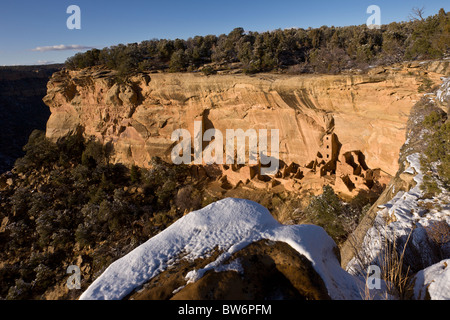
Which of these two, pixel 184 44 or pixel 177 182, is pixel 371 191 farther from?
pixel 184 44

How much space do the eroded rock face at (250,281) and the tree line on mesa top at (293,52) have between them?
1233 centimetres

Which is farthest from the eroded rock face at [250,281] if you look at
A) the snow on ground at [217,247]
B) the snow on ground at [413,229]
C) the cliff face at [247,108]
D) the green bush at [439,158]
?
the cliff face at [247,108]

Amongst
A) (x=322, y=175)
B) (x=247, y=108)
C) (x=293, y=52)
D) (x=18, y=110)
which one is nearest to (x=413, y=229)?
(x=322, y=175)

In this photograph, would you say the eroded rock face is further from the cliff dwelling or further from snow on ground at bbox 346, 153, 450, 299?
the cliff dwelling

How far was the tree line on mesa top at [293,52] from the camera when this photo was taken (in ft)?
39.0

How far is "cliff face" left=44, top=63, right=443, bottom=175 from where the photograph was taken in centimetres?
1061

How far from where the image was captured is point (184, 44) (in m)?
22.4

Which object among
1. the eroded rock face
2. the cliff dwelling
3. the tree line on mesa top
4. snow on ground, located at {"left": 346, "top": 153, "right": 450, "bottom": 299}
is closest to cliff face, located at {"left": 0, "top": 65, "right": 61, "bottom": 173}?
the tree line on mesa top

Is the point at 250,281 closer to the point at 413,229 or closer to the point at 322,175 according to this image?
the point at 413,229

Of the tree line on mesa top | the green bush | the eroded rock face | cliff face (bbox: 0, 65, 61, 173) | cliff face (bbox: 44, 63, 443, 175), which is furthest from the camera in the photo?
cliff face (bbox: 0, 65, 61, 173)

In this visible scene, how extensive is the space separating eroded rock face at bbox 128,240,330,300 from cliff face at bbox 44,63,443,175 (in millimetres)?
10299

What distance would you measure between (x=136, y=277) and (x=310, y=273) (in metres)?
1.87

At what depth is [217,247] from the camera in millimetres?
2975

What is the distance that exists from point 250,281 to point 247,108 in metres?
13.0
